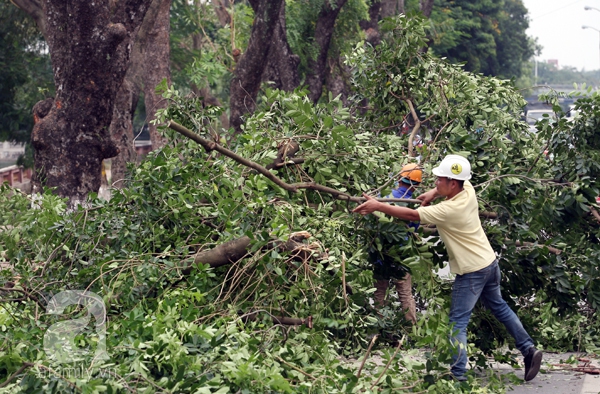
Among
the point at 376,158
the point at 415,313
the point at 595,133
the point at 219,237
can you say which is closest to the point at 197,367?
the point at 219,237

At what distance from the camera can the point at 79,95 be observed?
8.28m

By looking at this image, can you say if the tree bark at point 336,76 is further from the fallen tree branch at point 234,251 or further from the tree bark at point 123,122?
the fallen tree branch at point 234,251

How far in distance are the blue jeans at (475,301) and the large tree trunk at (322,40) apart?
1226 cm

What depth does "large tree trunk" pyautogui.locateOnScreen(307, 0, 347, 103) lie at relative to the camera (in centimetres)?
1765

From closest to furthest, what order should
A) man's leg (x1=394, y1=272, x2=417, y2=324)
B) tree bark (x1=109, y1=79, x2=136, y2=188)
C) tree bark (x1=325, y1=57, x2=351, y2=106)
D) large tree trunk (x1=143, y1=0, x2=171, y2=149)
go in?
1. man's leg (x1=394, y1=272, x2=417, y2=324)
2. tree bark (x1=109, y1=79, x2=136, y2=188)
3. large tree trunk (x1=143, y1=0, x2=171, y2=149)
4. tree bark (x1=325, y1=57, x2=351, y2=106)

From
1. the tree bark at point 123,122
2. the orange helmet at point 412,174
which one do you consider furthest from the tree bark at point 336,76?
the orange helmet at point 412,174

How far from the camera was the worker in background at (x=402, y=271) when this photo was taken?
18.6ft

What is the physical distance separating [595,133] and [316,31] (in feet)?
40.3

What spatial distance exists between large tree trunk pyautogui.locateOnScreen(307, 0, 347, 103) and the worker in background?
10961 millimetres

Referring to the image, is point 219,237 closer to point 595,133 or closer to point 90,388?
point 90,388

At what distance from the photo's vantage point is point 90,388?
3.60 metres

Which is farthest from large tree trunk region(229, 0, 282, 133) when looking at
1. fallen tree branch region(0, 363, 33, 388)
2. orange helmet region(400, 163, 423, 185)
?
fallen tree branch region(0, 363, 33, 388)

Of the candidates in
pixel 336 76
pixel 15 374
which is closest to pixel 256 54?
pixel 336 76

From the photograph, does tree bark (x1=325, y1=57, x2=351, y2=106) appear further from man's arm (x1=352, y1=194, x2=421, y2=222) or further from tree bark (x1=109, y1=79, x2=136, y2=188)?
man's arm (x1=352, y1=194, x2=421, y2=222)
